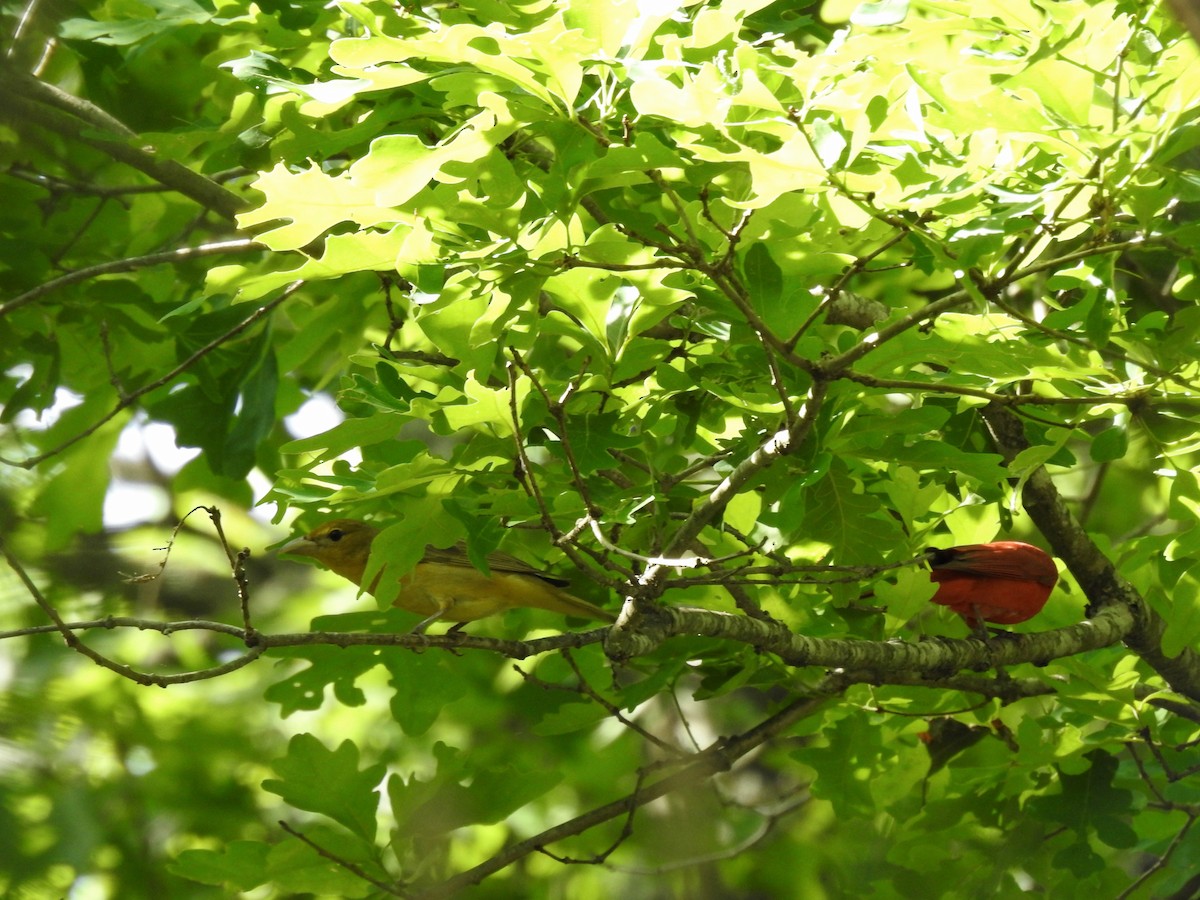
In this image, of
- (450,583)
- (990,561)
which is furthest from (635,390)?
(450,583)

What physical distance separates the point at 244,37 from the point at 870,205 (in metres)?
2.79

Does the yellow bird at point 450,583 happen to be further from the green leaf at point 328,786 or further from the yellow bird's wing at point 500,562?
the green leaf at point 328,786

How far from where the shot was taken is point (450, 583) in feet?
14.1

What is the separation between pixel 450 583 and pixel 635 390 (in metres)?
1.67

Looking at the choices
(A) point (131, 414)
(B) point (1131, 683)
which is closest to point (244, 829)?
(A) point (131, 414)

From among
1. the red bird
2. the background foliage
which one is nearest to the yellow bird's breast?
the background foliage

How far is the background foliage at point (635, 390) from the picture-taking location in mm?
2170

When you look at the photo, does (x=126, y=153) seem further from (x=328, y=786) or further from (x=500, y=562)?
(x=328, y=786)

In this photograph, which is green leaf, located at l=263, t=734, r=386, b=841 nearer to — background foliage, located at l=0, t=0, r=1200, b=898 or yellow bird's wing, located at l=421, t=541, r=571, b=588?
background foliage, located at l=0, t=0, r=1200, b=898

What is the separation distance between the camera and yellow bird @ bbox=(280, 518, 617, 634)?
4.10 meters

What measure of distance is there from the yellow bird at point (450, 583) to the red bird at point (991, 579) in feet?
3.74

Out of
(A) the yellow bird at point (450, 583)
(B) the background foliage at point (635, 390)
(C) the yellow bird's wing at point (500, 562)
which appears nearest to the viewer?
(B) the background foliage at point (635, 390)

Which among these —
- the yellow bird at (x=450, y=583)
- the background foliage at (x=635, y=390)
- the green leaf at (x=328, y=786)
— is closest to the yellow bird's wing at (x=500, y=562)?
the yellow bird at (x=450, y=583)

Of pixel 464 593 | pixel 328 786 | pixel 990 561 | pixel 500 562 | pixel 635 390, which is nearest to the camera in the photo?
pixel 635 390
